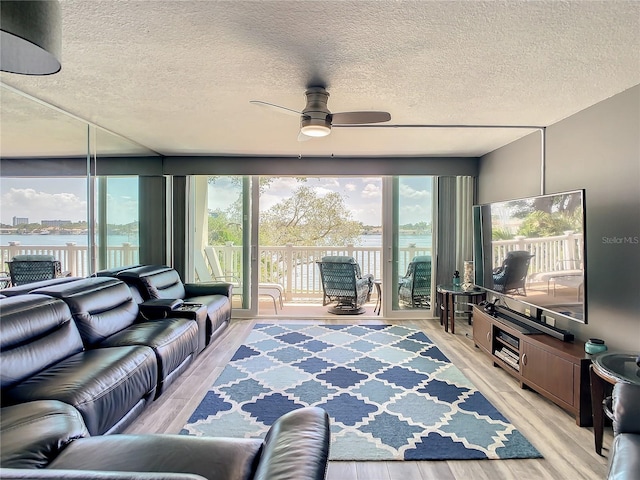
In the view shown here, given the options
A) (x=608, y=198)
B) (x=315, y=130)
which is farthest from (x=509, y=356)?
(x=315, y=130)

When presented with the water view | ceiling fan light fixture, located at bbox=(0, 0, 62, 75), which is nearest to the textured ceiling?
ceiling fan light fixture, located at bbox=(0, 0, 62, 75)

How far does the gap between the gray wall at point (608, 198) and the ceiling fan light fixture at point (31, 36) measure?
323cm

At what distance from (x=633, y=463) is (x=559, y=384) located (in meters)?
1.23

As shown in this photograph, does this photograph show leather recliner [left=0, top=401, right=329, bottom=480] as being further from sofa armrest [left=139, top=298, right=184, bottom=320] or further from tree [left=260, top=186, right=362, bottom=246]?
tree [left=260, top=186, right=362, bottom=246]

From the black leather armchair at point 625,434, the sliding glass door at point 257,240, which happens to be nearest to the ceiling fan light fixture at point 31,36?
the black leather armchair at point 625,434

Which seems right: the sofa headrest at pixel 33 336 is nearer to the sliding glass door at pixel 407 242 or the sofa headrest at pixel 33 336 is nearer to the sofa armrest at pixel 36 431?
the sofa armrest at pixel 36 431

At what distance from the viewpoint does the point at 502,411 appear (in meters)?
2.46

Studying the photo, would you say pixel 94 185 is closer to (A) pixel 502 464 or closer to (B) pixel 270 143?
(B) pixel 270 143

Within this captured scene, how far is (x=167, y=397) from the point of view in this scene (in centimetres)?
265

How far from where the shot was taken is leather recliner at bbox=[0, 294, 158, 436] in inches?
69.9

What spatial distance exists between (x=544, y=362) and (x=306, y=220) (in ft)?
18.9

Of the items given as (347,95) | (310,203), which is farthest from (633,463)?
(310,203)

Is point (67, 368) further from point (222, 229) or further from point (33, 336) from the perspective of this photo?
point (222, 229)

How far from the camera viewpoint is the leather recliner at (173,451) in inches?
42.6
